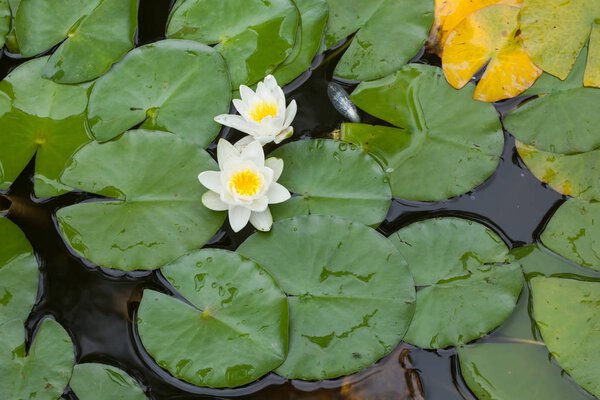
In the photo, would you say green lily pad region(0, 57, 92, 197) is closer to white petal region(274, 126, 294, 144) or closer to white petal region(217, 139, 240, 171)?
white petal region(217, 139, 240, 171)

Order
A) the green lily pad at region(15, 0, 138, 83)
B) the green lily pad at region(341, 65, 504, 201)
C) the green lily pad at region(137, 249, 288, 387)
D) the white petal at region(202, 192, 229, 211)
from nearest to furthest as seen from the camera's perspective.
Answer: the green lily pad at region(137, 249, 288, 387) < the white petal at region(202, 192, 229, 211) < the green lily pad at region(341, 65, 504, 201) < the green lily pad at region(15, 0, 138, 83)

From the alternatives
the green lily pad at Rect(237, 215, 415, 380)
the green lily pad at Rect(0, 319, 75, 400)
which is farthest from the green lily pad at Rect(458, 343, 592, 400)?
the green lily pad at Rect(0, 319, 75, 400)

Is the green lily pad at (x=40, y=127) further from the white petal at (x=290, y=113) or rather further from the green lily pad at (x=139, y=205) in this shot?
the white petal at (x=290, y=113)

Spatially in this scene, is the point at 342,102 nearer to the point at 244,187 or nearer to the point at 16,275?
the point at 244,187

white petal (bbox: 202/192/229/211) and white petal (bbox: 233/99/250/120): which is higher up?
white petal (bbox: 233/99/250/120)

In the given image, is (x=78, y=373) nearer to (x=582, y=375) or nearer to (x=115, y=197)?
(x=115, y=197)

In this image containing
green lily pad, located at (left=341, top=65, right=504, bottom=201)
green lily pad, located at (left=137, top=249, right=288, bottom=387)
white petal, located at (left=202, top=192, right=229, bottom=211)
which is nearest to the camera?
green lily pad, located at (left=137, top=249, right=288, bottom=387)
